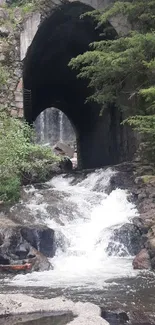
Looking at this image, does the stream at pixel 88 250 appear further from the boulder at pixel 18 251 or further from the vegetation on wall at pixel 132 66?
the vegetation on wall at pixel 132 66

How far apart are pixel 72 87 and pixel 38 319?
18.9 metres

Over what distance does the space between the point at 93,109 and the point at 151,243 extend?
14.0 m

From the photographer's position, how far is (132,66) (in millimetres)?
11898

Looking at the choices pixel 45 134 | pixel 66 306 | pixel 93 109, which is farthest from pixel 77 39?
pixel 45 134

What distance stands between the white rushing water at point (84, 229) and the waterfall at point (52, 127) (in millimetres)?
25277

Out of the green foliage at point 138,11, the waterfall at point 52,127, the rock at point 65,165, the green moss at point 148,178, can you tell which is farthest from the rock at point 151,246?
the waterfall at point 52,127

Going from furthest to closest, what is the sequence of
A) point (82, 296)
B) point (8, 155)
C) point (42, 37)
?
point (42, 37), point (8, 155), point (82, 296)

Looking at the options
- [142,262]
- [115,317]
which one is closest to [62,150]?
[142,262]

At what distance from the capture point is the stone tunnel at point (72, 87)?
15.6 meters

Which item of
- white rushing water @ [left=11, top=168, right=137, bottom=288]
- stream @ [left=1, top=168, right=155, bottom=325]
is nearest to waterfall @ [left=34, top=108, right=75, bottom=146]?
stream @ [left=1, top=168, right=155, bottom=325]

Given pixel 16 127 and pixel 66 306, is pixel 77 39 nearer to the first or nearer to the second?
pixel 16 127

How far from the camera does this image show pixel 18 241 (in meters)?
8.28

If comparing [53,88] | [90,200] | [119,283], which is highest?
[53,88]

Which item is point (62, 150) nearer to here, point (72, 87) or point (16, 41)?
point (72, 87)
